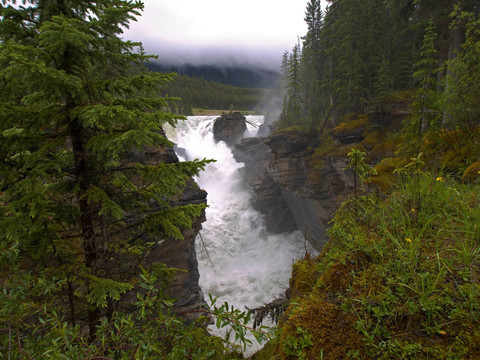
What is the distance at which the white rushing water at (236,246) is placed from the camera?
19250 mm

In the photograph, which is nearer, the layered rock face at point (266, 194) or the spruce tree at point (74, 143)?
the spruce tree at point (74, 143)

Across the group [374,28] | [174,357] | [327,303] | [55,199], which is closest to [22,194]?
[55,199]

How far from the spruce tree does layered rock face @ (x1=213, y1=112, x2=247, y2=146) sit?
42657 mm

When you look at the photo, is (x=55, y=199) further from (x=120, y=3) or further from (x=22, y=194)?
(x=120, y=3)

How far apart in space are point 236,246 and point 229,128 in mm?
27962

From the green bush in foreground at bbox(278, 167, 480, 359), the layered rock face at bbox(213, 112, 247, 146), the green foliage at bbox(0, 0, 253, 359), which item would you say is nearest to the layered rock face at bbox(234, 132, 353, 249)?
the green bush in foreground at bbox(278, 167, 480, 359)

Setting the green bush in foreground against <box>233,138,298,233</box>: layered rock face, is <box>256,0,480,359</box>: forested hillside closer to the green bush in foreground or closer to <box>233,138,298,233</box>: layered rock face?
the green bush in foreground

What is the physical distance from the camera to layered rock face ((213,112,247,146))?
1839 inches

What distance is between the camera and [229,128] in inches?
1870

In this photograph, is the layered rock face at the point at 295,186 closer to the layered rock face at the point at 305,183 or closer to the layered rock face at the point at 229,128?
the layered rock face at the point at 305,183

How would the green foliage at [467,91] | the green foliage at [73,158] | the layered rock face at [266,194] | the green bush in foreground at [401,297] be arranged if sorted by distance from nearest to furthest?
the green bush in foreground at [401,297]
the green foliage at [73,158]
the green foliage at [467,91]
the layered rock face at [266,194]

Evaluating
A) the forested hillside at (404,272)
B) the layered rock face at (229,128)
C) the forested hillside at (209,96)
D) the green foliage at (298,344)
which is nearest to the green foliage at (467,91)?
the forested hillside at (404,272)

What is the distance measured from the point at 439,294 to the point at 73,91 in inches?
193

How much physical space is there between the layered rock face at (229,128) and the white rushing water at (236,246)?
5507mm
